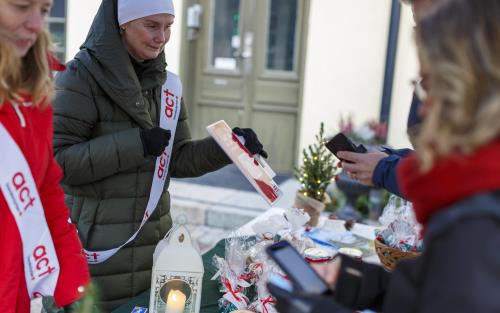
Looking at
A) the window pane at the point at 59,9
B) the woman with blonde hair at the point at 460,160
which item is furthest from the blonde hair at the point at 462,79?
the window pane at the point at 59,9

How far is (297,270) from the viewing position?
117cm

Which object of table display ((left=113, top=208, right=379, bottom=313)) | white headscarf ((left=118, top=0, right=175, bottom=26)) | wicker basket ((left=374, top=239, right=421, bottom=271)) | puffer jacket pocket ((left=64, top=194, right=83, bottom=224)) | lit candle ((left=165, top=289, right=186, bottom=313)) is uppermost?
white headscarf ((left=118, top=0, right=175, bottom=26))

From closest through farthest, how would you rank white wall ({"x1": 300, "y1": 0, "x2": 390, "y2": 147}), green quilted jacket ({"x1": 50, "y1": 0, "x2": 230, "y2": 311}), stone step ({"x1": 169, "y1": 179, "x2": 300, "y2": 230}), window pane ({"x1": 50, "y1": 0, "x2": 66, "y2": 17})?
green quilted jacket ({"x1": 50, "y1": 0, "x2": 230, "y2": 311})
stone step ({"x1": 169, "y1": 179, "x2": 300, "y2": 230})
white wall ({"x1": 300, "y1": 0, "x2": 390, "y2": 147})
window pane ({"x1": 50, "y1": 0, "x2": 66, "y2": 17})

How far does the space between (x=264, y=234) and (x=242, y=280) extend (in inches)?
16.2

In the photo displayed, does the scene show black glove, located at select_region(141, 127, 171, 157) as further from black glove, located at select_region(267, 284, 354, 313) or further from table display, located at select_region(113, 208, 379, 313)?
black glove, located at select_region(267, 284, 354, 313)

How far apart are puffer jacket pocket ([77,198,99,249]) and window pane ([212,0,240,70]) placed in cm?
489

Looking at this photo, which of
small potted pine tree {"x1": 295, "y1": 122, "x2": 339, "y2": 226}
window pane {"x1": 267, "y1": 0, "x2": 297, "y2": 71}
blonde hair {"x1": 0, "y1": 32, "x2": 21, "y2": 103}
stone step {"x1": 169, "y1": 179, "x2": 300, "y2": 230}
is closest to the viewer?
blonde hair {"x1": 0, "y1": 32, "x2": 21, "y2": 103}

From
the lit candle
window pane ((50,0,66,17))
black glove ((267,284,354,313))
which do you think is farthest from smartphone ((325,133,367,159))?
window pane ((50,0,66,17))

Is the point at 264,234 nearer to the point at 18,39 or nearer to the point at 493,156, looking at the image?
the point at 18,39

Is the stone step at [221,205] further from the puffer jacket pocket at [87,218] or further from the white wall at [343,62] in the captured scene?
the puffer jacket pocket at [87,218]

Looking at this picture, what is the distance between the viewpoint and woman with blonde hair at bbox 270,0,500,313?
2.62ft

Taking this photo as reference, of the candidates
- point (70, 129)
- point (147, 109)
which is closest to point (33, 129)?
point (70, 129)

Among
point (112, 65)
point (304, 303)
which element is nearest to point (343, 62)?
point (112, 65)

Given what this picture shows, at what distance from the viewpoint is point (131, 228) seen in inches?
88.5
